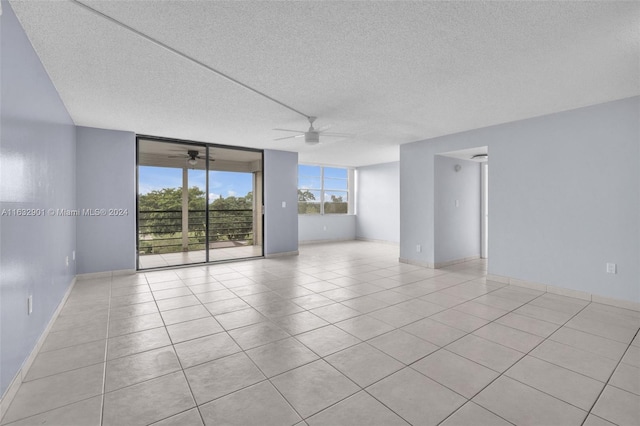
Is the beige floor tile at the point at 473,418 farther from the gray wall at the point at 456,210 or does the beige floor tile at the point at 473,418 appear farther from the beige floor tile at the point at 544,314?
the gray wall at the point at 456,210

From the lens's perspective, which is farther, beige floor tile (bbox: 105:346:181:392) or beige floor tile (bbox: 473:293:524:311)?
beige floor tile (bbox: 473:293:524:311)

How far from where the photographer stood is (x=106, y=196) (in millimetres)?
4824

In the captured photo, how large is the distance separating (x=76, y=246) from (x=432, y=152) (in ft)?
20.2

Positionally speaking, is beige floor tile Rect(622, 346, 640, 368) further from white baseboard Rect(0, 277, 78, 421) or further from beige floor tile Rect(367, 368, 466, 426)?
white baseboard Rect(0, 277, 78, 421)

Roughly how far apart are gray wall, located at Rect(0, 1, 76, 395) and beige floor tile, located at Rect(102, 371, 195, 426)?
629 millimetres

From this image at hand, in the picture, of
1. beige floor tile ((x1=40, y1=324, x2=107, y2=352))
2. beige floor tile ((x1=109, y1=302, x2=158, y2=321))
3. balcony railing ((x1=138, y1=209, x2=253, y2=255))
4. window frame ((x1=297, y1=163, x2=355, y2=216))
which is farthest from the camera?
window frame ((x1=297, y1=163, x2=355, y2=216))

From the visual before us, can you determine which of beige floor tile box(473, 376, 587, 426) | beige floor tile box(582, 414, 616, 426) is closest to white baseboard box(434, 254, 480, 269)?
beige floor tile box(473, 376, 587, 426)

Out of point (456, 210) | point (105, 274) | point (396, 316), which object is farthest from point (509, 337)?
point (105, 274)

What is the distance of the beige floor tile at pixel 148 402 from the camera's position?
5.33 feet

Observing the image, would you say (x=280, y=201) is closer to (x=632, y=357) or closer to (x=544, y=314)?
(x=544, y=314)

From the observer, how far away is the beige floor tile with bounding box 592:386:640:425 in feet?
5.34

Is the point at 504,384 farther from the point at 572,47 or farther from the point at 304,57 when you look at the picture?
the point at 304,57

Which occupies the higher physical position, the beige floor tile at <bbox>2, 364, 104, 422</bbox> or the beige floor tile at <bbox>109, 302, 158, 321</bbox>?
the beige floor tile at <bbox>109, 302, 158, 321</bbox>

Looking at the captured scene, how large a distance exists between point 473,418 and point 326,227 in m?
7.66
